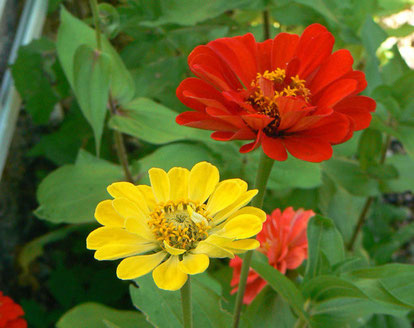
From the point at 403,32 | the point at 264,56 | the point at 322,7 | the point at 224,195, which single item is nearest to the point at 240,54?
the point at 264,56

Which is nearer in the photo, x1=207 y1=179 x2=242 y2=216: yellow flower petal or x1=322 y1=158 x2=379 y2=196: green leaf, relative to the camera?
x1=207 y1=179 x2=242 y2=216: yellow flower petal

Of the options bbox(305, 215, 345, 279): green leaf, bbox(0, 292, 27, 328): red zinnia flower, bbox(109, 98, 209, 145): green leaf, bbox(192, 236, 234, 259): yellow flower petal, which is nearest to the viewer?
bbox(192, 236, 234, 259): yellow flower petal

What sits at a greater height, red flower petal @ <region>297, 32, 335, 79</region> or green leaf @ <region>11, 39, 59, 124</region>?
red flower petal @ <region>297, 32, 335, 79</region>

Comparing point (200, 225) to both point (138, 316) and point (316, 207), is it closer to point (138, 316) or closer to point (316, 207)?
point (138, 316)

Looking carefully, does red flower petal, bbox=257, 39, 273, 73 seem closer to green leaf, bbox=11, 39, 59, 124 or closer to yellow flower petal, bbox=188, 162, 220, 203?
yellow flower petal, bbox=188, 162, 220, 203

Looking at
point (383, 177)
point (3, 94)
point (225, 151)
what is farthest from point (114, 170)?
point (383, 177)

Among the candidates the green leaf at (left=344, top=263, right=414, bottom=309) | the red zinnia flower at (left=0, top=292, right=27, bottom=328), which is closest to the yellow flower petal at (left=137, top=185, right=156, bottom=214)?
the green leaf at (left=344, top=263, right=414, bottom=309)

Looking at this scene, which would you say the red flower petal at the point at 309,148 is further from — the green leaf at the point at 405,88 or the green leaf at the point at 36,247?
the green leaf at the point at 36,247
